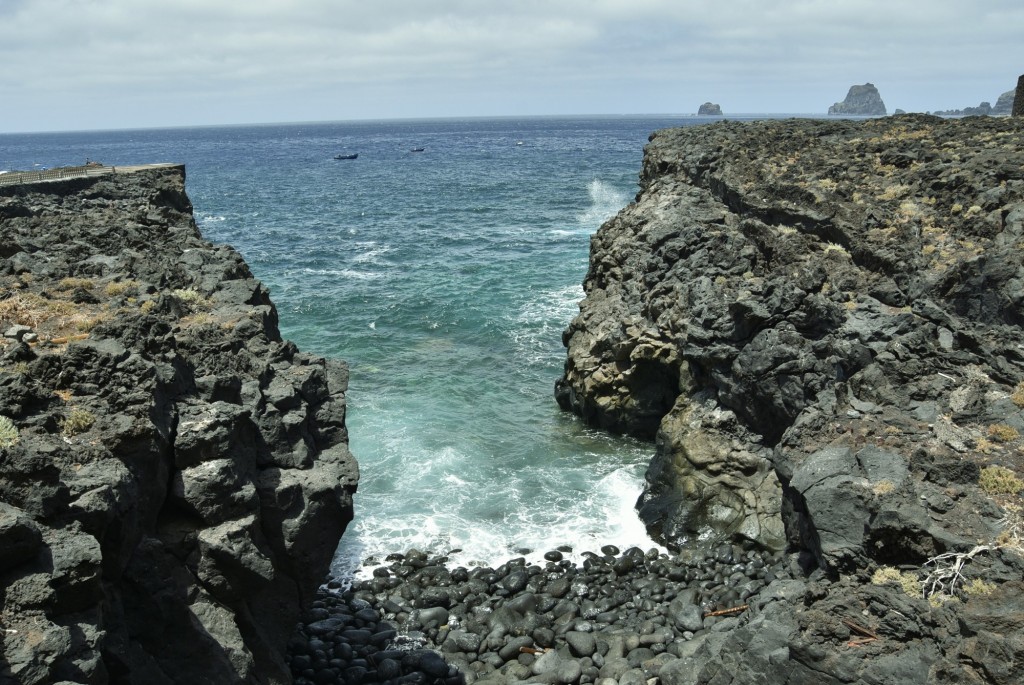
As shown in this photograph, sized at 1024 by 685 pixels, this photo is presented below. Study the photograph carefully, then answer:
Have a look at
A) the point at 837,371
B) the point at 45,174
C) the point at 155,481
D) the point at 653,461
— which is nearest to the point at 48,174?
the point at 45,174

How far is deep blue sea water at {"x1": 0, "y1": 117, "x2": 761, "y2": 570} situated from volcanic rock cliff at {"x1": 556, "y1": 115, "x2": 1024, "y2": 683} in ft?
8.68

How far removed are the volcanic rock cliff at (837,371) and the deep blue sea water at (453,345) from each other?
265cm

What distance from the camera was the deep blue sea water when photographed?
27328mm

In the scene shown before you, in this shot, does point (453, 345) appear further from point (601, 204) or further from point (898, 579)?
point (601, 204)

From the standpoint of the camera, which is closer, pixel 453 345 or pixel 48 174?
pixel 48 174

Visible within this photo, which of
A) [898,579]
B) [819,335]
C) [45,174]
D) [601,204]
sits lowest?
[898,579]

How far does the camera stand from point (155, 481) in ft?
49.0

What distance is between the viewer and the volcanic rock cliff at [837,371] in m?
14.2

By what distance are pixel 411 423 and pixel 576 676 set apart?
17.4m

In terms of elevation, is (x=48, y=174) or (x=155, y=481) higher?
(x=48, y=174)

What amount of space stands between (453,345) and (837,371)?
976 inches

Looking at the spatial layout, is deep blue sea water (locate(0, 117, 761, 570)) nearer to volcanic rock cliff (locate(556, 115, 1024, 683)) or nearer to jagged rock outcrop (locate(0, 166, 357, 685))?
volcanic rock cliff (locate(556, 115, 1024, 683))

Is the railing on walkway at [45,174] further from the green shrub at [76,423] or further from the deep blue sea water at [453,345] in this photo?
the green shrub at [76,423]

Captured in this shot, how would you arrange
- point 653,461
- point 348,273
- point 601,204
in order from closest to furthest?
point 653,461 → point 348,273 → point 601,204
